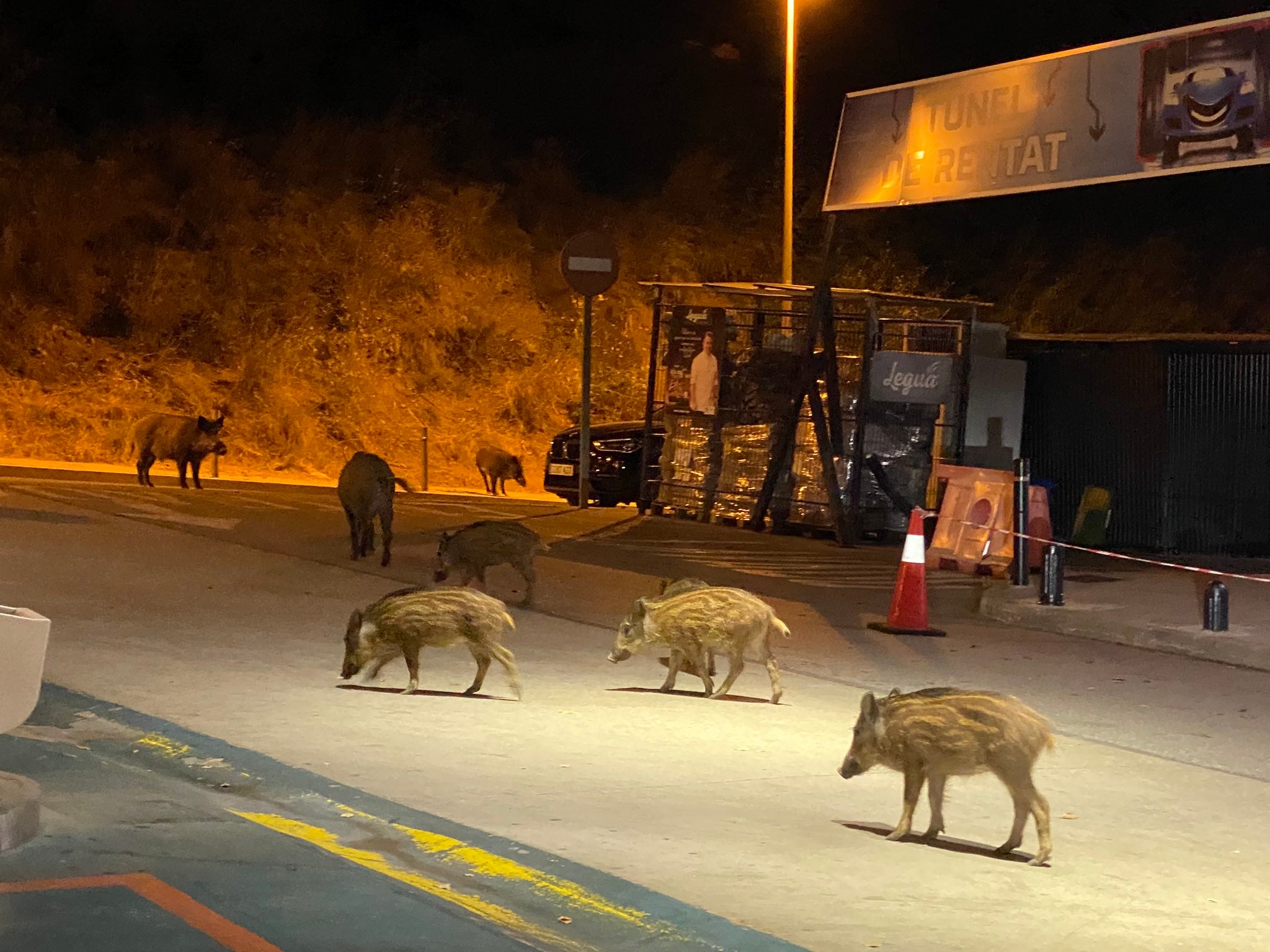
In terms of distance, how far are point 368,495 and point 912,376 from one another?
683cm

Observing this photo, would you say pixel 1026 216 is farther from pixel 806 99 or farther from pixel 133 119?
pixel 133 119

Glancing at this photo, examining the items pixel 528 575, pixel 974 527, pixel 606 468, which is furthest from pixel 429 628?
pixel 606 468

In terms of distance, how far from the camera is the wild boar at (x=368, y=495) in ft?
53.2

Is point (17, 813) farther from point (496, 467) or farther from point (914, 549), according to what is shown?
point (496, 467)

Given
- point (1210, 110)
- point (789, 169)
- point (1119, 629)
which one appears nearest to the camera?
point (1119, 629)

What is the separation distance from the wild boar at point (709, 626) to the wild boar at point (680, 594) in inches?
3.6

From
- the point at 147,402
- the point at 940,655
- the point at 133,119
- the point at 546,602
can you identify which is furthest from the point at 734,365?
the point at 133,119

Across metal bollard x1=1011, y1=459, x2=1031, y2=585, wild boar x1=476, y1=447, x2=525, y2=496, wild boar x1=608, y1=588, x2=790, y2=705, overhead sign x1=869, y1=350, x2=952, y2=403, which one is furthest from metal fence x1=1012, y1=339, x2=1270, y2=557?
wild boar x1=608, y1=588, x2=790, y2=705

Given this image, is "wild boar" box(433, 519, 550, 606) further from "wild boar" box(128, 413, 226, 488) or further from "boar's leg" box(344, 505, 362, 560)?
"wild boar" box(128, 413, 226, 488)

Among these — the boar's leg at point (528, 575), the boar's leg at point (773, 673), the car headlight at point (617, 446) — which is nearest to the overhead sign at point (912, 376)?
the car headlight at point (617, 446)

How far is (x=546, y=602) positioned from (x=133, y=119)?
1117 inches

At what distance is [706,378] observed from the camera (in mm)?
22047

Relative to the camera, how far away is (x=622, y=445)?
2486 centimetres

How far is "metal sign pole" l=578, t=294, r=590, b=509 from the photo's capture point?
72.8 ft
